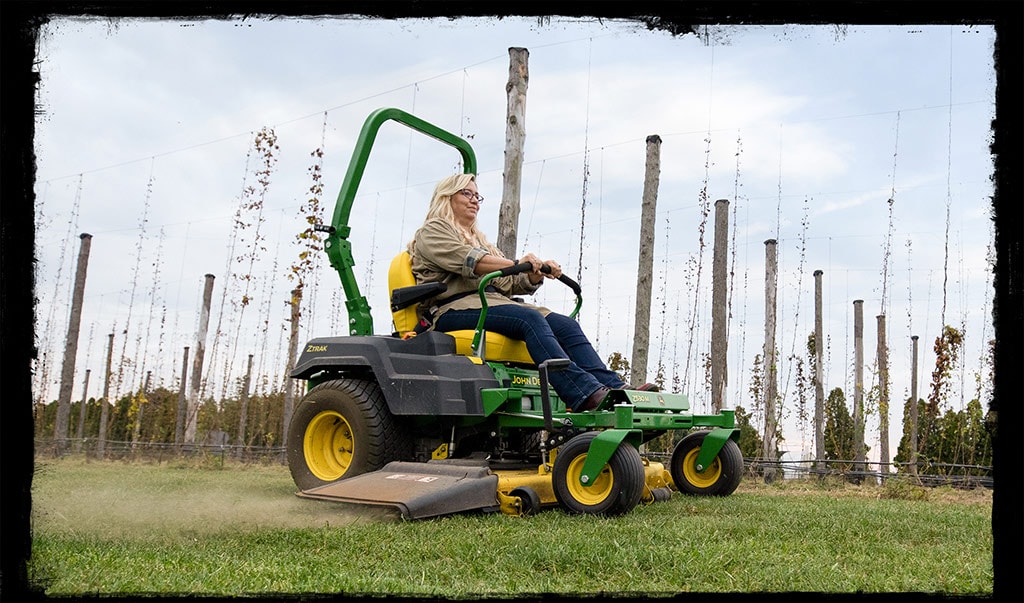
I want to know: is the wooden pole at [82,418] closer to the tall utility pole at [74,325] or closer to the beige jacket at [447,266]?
the tall utility pole at [74,325]

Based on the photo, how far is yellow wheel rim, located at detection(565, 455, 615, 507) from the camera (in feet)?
13.5

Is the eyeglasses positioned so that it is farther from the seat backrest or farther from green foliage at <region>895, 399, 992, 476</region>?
green foliage at <region>895, 399, 992, 476</region>

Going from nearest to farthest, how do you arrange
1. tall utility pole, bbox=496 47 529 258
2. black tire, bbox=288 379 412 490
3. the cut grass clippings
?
the cut grass clippings → black tire, bbox=288 379 412 490 → tall utility pole, bbox=496 47 529 258

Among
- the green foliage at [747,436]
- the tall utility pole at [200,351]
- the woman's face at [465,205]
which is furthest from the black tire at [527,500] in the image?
the tall utility pole at [200,351]

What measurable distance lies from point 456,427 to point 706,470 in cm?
163

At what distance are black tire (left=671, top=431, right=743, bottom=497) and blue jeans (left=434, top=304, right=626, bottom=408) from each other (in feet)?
3.08

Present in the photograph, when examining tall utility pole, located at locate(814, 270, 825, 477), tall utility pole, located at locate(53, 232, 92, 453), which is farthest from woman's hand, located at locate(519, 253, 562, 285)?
tall utility pole, located at locate(53, 232, 92, 453)

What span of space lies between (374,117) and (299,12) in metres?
3.09

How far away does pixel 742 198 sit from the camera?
30.3 feet

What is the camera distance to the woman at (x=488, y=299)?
178 inches

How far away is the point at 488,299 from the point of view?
16.3 feet

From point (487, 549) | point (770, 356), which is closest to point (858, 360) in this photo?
point (770, 356)

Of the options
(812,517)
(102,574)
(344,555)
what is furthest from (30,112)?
(812,517)

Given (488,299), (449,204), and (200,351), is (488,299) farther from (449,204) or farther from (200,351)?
(200,351)
